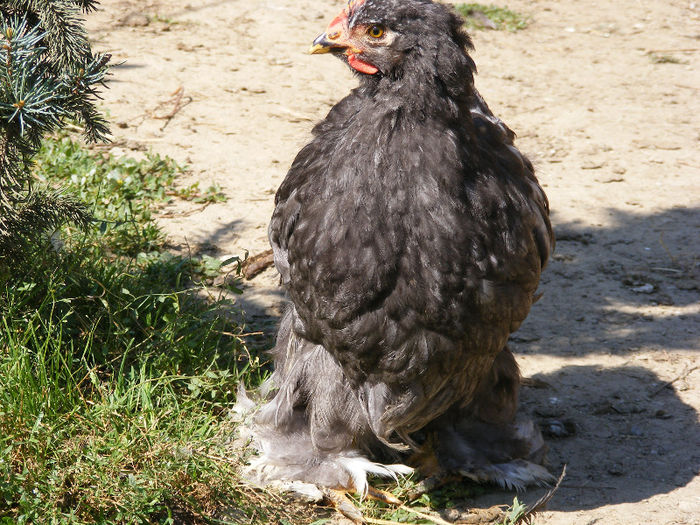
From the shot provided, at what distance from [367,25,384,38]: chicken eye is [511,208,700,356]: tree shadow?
2.32 m

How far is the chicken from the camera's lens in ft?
9.07

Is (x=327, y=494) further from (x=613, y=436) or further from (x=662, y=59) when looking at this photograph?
(x=662, y=59)

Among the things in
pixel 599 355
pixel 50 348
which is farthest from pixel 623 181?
pixel 50 348

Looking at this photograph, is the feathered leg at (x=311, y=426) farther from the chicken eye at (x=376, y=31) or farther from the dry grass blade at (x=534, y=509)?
the chicken eye at (x=376, y=31)

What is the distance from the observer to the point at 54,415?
10.4ft

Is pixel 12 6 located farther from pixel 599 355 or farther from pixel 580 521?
pixel 599 355

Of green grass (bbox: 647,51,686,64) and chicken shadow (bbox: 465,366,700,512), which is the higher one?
green grass (bbox: 647,51,686,64)

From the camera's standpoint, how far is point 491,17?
873cm

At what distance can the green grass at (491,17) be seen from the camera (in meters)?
8.59

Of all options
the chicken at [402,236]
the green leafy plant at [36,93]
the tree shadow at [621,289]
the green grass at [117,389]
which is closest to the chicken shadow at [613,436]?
the tree shadow at [621,289]

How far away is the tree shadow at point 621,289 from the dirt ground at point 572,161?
12mm

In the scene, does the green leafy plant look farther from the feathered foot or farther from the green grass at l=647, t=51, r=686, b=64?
the green grass at l=647, t=51, r=686, b=64

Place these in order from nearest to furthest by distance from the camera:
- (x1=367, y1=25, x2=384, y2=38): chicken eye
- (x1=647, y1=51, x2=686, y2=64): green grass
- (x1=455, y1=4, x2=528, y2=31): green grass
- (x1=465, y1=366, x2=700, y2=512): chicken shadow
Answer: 1. (x1=367, y1=25, x2=384, y2=38): chicken eye
2. (x1=465, y1=366, x2=700, y2=512): chicken shadow
3. (x1=647, y1=51, x2=686, y2=64): green grass
4. (x1=455, y1=4, x2=528, y2=31): green grass

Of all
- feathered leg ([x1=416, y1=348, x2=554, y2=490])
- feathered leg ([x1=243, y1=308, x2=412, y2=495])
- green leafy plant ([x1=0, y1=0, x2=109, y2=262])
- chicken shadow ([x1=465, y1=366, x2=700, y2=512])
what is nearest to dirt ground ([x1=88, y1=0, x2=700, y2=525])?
chicken shadow ([x1=465, y1=366, x2=700, y2=512])
